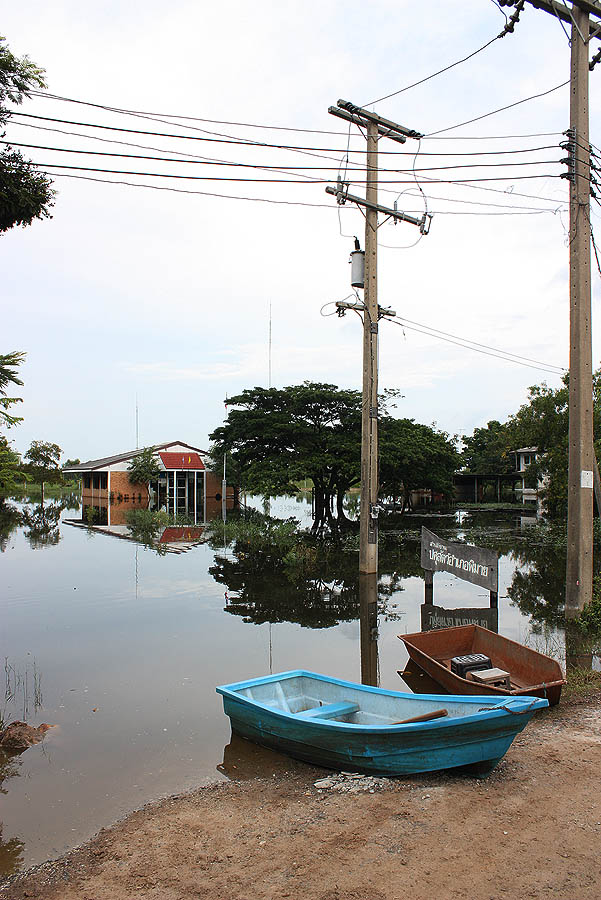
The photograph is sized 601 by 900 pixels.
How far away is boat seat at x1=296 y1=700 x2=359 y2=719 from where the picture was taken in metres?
6.24

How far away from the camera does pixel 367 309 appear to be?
1520 cm

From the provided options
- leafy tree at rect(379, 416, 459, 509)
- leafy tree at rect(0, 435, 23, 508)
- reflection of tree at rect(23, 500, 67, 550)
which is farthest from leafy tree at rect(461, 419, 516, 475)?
leafy tree at rect(0, 435, 23, 508)

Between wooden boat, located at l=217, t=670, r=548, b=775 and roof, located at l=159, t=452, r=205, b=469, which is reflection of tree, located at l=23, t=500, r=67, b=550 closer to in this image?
roof, located at l=159, t=452, r=205, b=469

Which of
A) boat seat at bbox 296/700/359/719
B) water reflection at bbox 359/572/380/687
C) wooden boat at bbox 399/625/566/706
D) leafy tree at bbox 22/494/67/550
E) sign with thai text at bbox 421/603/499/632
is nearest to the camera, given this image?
boat seat at bbox 296/700/359/719

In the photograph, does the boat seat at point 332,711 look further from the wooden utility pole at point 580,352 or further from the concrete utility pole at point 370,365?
the concrete utility pole at point 370,365

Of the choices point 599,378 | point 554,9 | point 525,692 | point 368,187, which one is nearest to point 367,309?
point 368,187

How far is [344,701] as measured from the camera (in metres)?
6.70

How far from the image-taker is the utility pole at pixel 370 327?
14.9m

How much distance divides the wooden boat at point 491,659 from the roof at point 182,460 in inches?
1579

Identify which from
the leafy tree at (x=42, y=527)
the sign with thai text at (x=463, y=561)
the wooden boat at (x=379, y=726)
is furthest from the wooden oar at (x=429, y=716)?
the leafy tree at (x=42, y=527)

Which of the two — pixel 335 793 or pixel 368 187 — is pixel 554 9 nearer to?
pixel 368 187

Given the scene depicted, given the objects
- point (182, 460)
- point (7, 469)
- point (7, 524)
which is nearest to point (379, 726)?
point (7, 469)

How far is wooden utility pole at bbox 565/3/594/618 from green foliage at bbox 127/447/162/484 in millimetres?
38861

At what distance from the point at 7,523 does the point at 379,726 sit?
33541 millimetres
